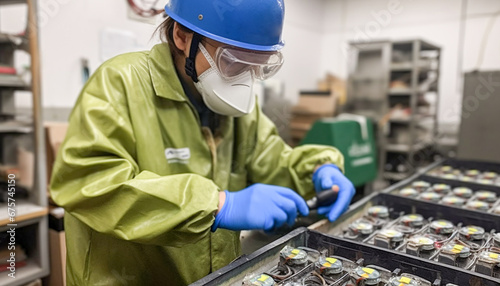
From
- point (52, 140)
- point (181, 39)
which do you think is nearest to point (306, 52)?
point (52, 140)

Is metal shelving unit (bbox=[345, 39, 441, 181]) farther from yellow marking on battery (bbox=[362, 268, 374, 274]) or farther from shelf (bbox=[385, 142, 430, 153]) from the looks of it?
yellow marking on battery (bbox=[362, 268, 374, 274])

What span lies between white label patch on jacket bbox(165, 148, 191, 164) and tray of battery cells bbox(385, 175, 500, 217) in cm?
94

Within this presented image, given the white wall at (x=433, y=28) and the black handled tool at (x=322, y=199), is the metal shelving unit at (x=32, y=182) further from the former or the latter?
the white wall at (x=433, y=28)

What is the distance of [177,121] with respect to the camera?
3.78 ft

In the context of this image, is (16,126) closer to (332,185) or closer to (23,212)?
(23,212)

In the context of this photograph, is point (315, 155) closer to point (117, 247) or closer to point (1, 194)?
point (117, 247)

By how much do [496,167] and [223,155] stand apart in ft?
5.66

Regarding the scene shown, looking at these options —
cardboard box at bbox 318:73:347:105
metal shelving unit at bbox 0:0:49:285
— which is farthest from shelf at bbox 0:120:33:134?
cardboard box at bbox 318:73:347:105

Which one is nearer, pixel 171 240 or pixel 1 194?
pixel 171 240

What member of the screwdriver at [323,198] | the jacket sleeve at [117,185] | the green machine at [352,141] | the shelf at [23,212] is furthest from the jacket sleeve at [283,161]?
the green machine at [352,141]

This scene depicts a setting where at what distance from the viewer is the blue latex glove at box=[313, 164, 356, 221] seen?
1257mm

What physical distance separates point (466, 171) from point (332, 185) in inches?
50.2

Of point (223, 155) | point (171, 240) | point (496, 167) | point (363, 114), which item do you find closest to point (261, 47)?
point (223, 155)

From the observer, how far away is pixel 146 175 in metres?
0.92
